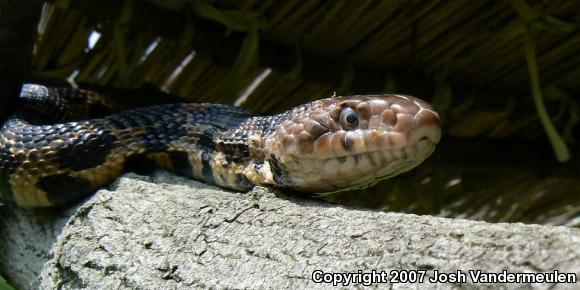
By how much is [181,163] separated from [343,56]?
4.92 ft

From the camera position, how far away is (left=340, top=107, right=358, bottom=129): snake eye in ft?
5.25

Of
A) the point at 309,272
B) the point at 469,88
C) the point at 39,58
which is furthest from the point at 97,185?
the point at 469,88

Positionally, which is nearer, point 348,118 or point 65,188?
point 348,118

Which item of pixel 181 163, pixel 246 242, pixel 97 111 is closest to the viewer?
pixel 246 242

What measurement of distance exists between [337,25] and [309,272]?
213 cm

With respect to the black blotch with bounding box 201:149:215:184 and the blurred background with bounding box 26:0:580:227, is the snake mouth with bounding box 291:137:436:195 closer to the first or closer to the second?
the black blotch with bounding box 201:149:215:184

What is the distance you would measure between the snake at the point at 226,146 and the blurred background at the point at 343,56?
32.1 inches

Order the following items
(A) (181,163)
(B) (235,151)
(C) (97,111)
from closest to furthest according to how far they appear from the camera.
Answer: (B) (235,151), (A) (181,163), (C) (97,111)

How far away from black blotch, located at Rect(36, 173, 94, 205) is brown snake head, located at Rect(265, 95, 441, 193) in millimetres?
583

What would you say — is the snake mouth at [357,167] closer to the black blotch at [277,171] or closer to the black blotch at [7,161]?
the black blotch at [277,171]

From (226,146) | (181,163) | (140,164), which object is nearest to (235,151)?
(226,146)

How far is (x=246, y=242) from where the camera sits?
1305 millimetres

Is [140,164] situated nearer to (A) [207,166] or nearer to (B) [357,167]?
(A) [207,166]

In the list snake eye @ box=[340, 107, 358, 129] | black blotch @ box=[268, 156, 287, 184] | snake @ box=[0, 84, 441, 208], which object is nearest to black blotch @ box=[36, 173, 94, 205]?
snake @ box=[0, 84, 441, 208]
